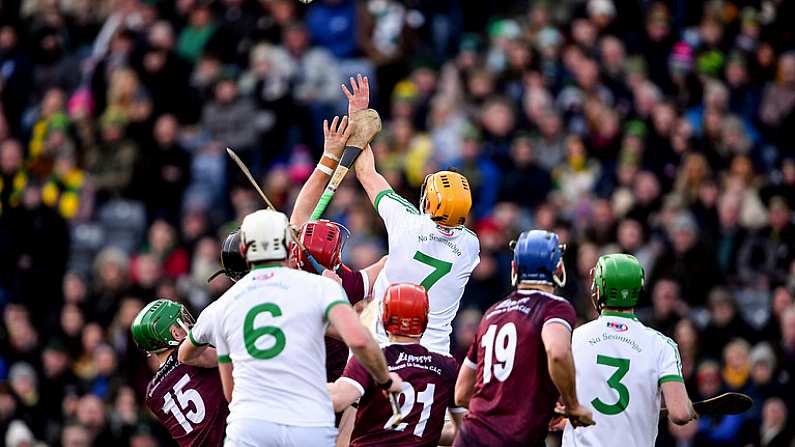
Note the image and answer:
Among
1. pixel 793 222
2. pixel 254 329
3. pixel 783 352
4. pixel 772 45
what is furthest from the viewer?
pixel 772 45

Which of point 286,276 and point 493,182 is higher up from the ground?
point 286,276

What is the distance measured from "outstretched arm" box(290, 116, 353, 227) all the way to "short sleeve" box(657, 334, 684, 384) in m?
3.08

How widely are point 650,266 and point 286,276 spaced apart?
9051 millimetres

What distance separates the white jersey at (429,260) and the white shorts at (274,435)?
6.21 ft

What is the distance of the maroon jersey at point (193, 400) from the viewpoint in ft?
37.2

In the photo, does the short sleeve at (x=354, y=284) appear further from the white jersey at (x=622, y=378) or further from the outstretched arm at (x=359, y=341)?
the outstretched arm at (x=359, y=341)

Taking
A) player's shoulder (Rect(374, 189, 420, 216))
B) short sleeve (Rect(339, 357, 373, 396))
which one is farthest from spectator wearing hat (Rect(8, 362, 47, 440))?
short sleeve (Rect(339, 357, 373, 396))

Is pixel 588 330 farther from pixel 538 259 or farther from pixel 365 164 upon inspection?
pixel 365 164

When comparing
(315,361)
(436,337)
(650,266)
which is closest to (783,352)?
(650,266)

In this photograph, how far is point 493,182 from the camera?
20.3 m

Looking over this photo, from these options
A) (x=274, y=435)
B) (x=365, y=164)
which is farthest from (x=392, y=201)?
(x=274, y=435)

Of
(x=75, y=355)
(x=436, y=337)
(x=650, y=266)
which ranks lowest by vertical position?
(x=75, y=355)

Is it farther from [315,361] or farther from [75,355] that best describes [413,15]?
[315,361]

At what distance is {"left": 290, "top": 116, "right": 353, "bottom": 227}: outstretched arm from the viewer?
12.3 m
